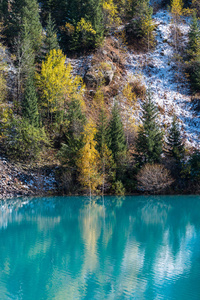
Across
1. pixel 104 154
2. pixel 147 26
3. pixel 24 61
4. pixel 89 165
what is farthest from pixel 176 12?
pixel 89 165

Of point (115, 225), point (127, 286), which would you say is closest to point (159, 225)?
point (115, 225)

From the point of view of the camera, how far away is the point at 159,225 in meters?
24.6

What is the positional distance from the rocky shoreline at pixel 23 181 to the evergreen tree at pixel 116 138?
943cm

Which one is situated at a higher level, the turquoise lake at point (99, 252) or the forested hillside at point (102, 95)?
the forested hillside at point (102, 95)

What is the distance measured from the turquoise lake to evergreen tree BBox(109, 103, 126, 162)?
11.7m

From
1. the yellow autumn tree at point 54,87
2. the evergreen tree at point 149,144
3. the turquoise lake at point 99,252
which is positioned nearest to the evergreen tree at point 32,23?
the yellow autumn tree at point 54,87

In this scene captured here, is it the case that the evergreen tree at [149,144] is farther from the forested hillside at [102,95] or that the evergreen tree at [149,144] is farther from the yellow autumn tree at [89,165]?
the yellow autumn tree at [89,165]

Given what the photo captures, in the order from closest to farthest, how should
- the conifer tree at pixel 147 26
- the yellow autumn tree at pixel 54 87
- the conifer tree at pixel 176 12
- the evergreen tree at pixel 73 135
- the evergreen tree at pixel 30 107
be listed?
the evergreen tree at pixel 73 135 < the evergreen tree at pixel 30 107 < the yellow autumn tree at pixel 54 87 < the conifer tree at pixel 147 26 < the conifer tree at pixel 176 12

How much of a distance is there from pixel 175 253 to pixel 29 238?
9.84 metres

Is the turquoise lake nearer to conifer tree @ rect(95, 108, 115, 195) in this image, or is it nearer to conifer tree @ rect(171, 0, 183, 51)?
conifer tree @ rect(95, 108, 115, 195)

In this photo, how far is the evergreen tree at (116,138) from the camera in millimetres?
41500

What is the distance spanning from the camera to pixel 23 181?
125ft

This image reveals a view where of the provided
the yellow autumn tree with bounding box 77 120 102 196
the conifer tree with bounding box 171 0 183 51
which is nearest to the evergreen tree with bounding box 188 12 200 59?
the conifer tree with bounding box 171 0 183 51

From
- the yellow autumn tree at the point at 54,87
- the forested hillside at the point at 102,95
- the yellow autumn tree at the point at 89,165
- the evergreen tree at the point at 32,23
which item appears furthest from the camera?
the evergreen tree at the point at 32,23
